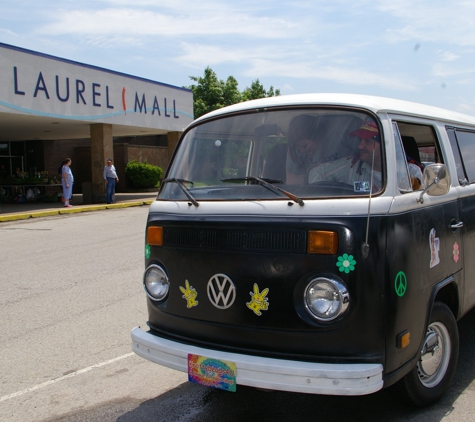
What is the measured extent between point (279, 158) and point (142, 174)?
25.1 m

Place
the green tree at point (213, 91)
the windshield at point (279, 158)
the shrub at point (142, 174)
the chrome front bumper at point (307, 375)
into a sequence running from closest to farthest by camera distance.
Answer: the chrome front bumper at point (307, 375), the windshield at point (279, 158), the shrub at point (142, 174), the green tree at point (213, 91)

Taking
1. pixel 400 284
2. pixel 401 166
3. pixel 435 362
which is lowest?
pixel 435 362

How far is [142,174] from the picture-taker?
28.4 meters

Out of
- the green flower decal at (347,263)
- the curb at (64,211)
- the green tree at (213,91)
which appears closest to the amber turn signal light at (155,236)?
the green flower decal at (347,263)

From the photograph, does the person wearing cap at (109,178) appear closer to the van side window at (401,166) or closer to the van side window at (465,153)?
the van side window at (465,153)

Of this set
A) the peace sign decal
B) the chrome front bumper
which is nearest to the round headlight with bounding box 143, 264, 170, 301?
the chrome front bumper

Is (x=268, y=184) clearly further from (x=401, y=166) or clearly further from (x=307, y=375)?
(x=307, y=375)

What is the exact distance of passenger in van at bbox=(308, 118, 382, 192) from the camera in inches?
134

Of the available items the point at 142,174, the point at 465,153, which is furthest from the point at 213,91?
the point at 465,153

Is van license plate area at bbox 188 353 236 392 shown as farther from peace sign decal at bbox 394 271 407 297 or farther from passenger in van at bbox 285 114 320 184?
passenger in van at bbox 285 114 320 184

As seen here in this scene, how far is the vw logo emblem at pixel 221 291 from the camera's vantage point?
340cm

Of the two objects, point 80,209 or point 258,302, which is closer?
point 258,302

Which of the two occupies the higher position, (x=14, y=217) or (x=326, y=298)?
(x=326, y=298)

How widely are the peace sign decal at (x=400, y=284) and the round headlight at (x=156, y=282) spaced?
149cm
